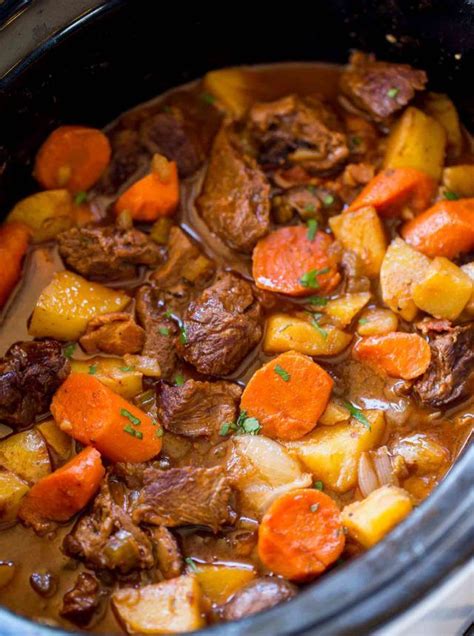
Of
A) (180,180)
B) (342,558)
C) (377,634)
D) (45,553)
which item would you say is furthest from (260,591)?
(180,180)

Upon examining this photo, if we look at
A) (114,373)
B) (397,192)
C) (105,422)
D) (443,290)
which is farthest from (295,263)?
(105,422)

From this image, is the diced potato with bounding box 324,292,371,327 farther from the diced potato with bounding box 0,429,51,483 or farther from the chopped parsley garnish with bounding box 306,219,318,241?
the diced potato with bounding box 0,429,51,483

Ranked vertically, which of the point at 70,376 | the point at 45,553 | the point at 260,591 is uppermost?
the point at 70,376

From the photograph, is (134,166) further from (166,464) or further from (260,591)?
(260,591)

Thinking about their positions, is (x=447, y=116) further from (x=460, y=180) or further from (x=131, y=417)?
(x=131, y=417)

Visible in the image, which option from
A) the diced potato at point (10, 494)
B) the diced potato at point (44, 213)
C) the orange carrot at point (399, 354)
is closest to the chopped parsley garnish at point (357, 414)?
the orange carrot at point (399, 354)

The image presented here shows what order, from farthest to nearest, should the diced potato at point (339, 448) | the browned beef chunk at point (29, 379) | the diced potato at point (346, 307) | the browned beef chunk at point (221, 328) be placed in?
the diced potato at point (346, 307) → the browned beef chunk at point (221, 328) → the browned beef chunk at point (29, 379) → the diced potato at point (339, 448)

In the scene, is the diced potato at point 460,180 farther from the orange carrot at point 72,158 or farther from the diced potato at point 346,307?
the orange carrot at point 72,158

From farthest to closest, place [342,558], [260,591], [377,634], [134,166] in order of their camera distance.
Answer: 1. [134,166]
2. [342,558]
3. [260,591]
4. [377,634]
